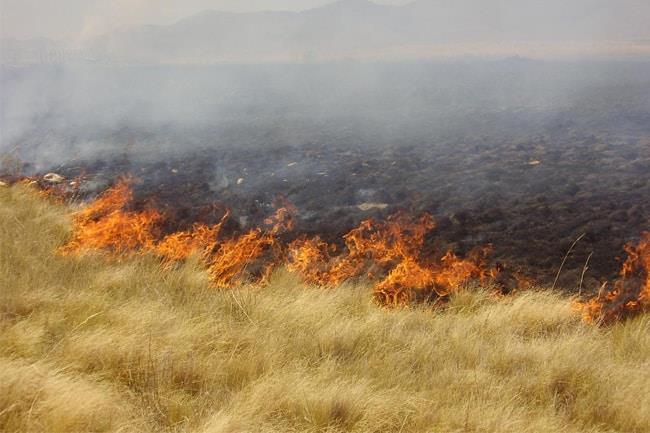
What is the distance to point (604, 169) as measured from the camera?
720 cm

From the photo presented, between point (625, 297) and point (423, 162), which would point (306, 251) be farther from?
point (423, 162)

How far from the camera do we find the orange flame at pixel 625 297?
4047 mm

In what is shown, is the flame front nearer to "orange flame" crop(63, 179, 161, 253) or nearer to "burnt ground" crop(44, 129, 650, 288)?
"orange flame" crop(63, 179, 161, 253)

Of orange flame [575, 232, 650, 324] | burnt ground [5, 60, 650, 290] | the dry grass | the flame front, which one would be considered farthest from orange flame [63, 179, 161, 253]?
orange flame [575, 232, 650, 324]

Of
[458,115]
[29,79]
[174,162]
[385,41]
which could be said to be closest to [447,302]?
[174,162]

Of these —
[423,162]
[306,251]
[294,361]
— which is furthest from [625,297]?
[423,162]

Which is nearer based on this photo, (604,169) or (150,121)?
(604,169)

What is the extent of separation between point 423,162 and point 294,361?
5930mm

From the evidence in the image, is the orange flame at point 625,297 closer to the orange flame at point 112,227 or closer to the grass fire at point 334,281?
the grass fire at point 334,281

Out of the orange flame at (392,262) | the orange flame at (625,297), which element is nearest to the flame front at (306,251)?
the orange flame at (392,262)

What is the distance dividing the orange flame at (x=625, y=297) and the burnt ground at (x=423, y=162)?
0.18 meters

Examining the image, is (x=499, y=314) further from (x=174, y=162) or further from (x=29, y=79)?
(x=29, y=79)

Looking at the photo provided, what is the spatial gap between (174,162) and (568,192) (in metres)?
6.58

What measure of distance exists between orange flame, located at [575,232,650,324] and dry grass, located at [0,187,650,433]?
0.56 feet
